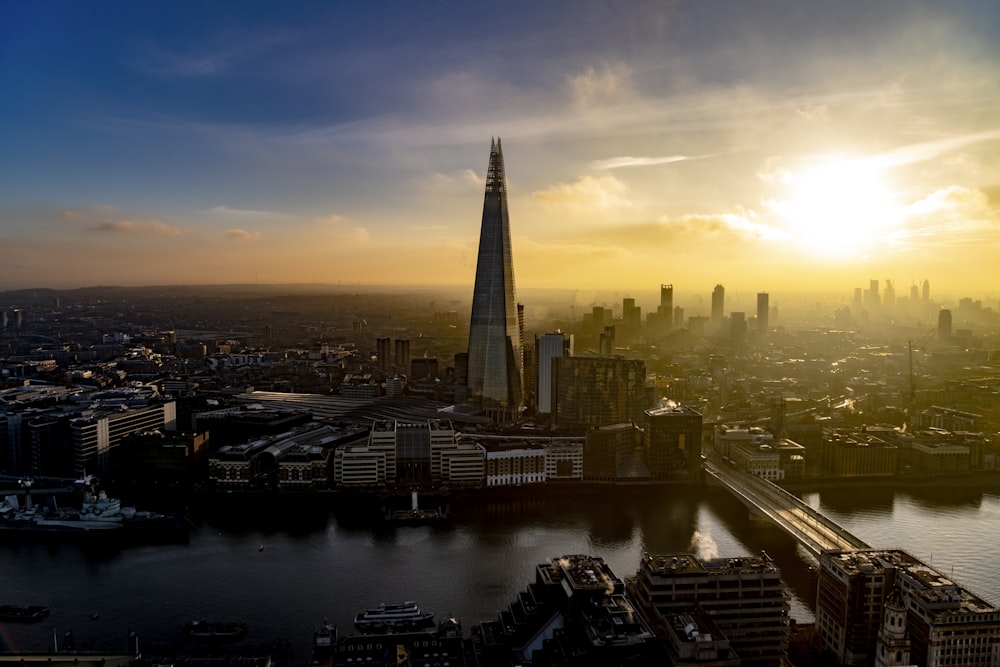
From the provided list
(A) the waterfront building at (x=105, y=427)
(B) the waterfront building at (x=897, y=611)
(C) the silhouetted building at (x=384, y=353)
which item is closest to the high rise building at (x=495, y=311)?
(A) the waterfront building at (x=105, y=427)

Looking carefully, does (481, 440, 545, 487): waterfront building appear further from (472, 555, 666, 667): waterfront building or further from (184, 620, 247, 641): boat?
(184, 620, 247, 641): boat

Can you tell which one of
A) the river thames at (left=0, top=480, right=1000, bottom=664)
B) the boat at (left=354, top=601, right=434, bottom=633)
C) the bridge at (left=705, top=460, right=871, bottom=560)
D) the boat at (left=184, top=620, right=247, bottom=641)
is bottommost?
the river thames at (left=0, top=480, right=1000, bottom=664)

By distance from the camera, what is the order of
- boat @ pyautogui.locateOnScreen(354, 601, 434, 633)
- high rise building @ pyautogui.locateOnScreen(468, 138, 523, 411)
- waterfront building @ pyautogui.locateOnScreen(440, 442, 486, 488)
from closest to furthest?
boat @ pyautogui.locateOnScreen(354, 601, 434, 633) → waterfront building @ pyautogui.locateOnScreen(440, 442, 486, 488) → high rise building @ pyautogui.locateOnScreen(468, 138, 523, 411)

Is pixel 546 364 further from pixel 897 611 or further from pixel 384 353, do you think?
pixel 897 611

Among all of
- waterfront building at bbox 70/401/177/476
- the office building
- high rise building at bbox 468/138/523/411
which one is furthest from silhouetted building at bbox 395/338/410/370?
waterfront building at bbox 70/401/177/476

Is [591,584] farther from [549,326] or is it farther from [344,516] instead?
[549,326]

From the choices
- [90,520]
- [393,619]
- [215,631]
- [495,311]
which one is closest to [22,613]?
[215,631]
